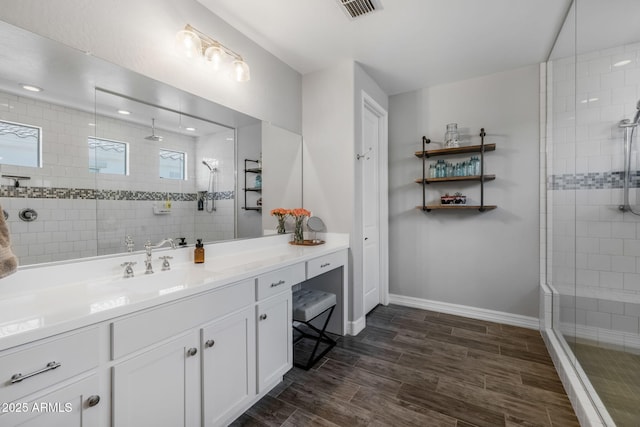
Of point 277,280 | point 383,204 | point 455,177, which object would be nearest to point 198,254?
point 277,280

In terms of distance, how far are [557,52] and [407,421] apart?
305 centimetres

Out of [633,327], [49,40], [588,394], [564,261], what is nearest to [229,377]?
[49,40]

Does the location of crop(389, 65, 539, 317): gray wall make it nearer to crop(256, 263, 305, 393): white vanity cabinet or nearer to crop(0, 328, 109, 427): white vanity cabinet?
crop(256, 263, 305, 393): white vanity cabinet

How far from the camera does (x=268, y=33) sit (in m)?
2.25

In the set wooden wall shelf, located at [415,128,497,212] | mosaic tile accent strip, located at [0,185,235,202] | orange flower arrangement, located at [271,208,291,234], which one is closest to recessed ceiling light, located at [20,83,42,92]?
mosaic tile accent strip, located at [0,185,235,202]

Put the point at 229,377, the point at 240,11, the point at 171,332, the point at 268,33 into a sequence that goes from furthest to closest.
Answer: the point at 268,33 < the point at 240,11 < the point at 229,377 < the point at 171,332

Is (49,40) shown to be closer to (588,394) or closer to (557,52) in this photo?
(588,394)

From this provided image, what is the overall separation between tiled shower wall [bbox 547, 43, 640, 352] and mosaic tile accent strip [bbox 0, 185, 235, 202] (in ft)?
8.46

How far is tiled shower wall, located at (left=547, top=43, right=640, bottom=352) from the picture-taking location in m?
1.56

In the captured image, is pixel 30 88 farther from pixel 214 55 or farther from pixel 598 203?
pixel 598 203

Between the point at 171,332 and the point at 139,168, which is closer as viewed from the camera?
the point at 171,332

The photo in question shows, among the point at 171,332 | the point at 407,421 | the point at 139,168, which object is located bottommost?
the point at 407,421

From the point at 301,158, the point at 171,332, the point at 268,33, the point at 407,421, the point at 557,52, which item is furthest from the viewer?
the point at 301,158

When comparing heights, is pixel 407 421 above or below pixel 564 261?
below
